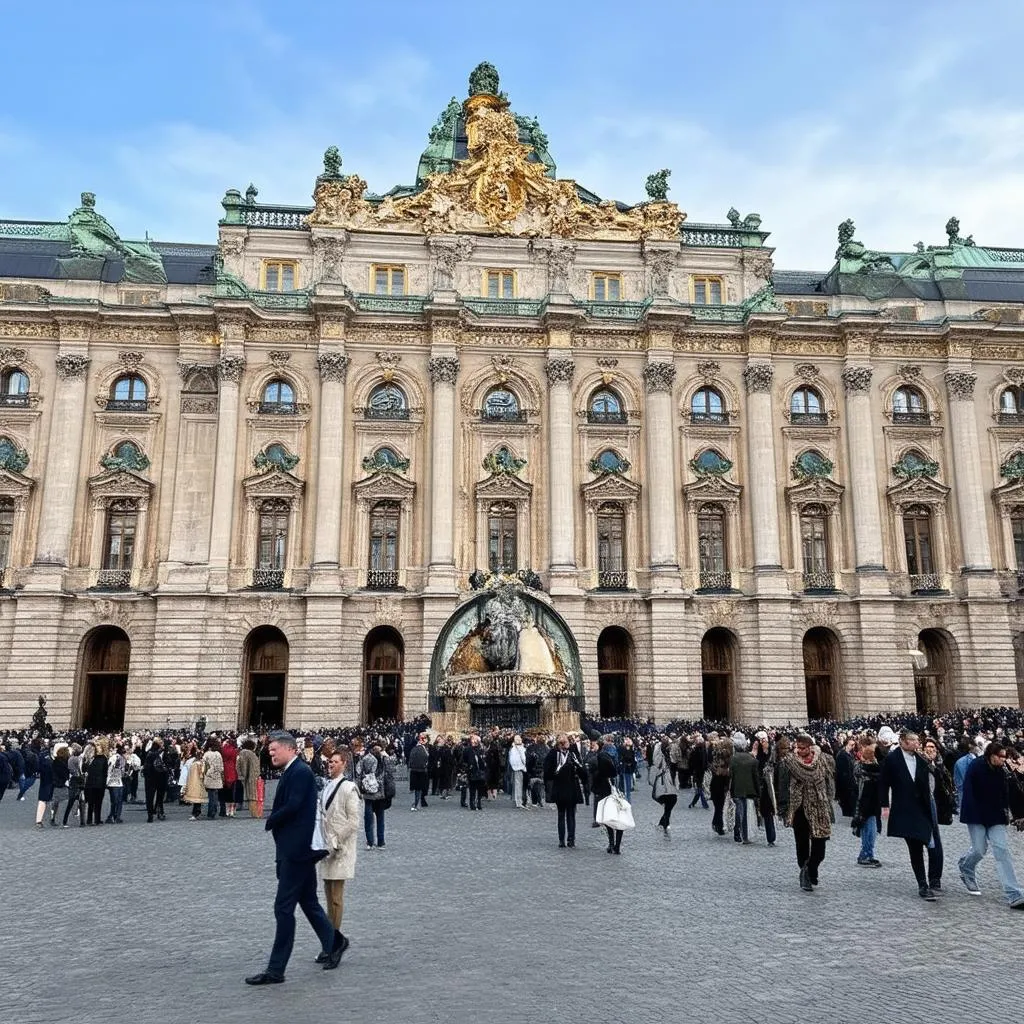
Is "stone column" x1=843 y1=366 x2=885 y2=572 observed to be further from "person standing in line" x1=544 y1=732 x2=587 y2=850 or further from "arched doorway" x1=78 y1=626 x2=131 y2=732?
"arched doorway" x1=78 y1=626 x2=131 y2=732

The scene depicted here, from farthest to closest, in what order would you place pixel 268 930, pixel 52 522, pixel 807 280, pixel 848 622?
pixel 807 280 → pixel 848 622 → pixel 52 522 → pixel 268 930

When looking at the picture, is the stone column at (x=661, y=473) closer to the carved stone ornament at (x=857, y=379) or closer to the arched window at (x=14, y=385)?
the carved stone ornament at (x=857, y=379)

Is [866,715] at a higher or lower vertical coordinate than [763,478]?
lower

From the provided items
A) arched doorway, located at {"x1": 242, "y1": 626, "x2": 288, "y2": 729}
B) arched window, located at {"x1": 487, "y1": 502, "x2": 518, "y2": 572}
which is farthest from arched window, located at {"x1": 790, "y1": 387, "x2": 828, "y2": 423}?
arched doorway, located at {"x1": 242, "y1": 626, "x2": 288, "y2": 729}

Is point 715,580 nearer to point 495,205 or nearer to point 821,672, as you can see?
point 821,672

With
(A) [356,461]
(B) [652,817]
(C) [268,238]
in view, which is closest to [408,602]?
(A) [356,461]

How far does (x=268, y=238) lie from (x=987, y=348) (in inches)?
1504

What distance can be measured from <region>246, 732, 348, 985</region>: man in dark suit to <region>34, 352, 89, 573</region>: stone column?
3747cm

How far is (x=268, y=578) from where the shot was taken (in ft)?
140

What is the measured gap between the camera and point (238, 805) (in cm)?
2339

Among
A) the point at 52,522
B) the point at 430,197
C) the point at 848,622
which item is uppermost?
the point at 430,197

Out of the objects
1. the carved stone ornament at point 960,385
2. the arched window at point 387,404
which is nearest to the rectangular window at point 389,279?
the arched window at point 387,404

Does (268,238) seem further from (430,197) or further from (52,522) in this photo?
(52,522)

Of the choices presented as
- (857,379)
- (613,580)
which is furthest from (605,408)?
(857,379)
